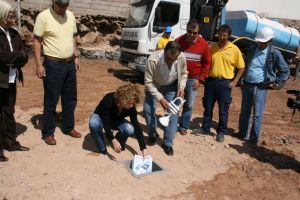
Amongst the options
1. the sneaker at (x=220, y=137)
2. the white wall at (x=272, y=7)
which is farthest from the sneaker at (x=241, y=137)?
the white wall at (x=272, y=7)

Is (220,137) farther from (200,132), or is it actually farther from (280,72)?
(280,72)

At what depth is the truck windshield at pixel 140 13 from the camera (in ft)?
33.1

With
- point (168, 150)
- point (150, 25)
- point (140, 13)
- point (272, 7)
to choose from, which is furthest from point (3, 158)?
point (272, 7)

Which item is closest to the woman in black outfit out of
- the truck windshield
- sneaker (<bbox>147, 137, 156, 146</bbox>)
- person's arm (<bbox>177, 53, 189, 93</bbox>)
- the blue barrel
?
sneaker (<bbox>147, 137, 156, 146</bbox>)

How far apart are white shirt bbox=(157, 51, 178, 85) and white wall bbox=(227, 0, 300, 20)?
14594 millimetres

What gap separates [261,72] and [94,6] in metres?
10.5

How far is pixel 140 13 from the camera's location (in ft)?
34.2

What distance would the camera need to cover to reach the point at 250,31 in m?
11.6

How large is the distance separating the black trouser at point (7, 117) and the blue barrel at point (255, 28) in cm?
886

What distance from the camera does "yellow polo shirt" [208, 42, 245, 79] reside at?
18.0ft

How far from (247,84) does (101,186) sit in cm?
293

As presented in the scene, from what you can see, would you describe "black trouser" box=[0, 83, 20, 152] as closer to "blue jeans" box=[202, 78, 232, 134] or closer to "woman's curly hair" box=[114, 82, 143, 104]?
"woman's curly hair" box=[114, 82, 143, 104]

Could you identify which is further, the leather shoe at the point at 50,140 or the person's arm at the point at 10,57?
the leather shoe at the point at 50,140

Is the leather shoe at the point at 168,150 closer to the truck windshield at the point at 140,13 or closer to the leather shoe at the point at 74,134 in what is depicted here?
the leather shoe at the point at 74,134
